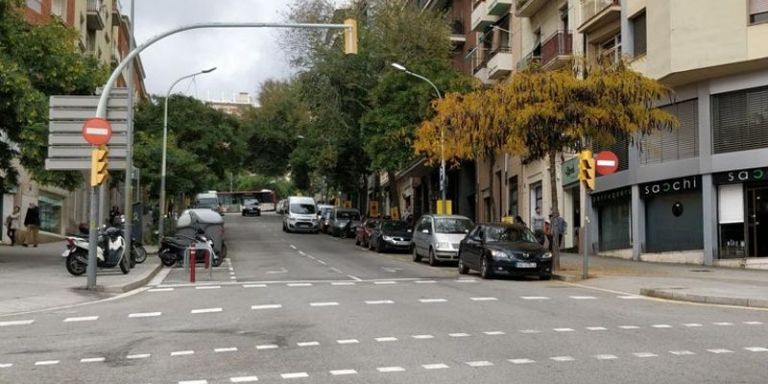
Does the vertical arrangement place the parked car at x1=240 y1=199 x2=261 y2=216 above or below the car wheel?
above

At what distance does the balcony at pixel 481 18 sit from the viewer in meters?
39.1

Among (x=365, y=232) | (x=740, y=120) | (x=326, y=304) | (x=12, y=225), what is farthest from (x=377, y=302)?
(x=365, y=232)

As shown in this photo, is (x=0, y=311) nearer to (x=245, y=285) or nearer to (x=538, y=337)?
(x=245, y=285)

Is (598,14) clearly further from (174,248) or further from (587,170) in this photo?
(174,248)

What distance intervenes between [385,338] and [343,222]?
38.5 m

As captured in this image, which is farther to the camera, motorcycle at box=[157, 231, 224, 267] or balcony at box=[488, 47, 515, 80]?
balcony at box=[488, 47, 515, 80]

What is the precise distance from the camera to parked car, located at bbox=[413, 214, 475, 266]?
946 inches

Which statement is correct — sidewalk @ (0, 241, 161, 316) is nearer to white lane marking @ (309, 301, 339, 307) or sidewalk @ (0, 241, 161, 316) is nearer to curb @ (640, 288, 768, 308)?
white lane marking @ (309, 301, 339, 307)

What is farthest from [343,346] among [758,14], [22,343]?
[758,14]

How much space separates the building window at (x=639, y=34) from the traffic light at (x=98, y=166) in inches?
693

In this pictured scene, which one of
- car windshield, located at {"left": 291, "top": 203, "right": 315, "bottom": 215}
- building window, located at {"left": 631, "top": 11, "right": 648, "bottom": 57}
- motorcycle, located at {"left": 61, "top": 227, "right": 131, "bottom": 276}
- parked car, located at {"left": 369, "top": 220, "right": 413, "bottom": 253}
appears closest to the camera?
motorcycle, located at {"left": 61, "top": 227, "right": 131, "bottom": 276}

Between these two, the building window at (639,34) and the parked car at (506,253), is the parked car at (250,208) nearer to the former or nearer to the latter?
the building window at (639,34)

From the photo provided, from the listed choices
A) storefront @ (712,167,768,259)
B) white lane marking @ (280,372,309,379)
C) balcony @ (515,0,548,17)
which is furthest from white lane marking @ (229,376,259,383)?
balcony @ (515,0,548,17)

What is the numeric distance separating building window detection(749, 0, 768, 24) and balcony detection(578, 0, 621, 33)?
5228mm
